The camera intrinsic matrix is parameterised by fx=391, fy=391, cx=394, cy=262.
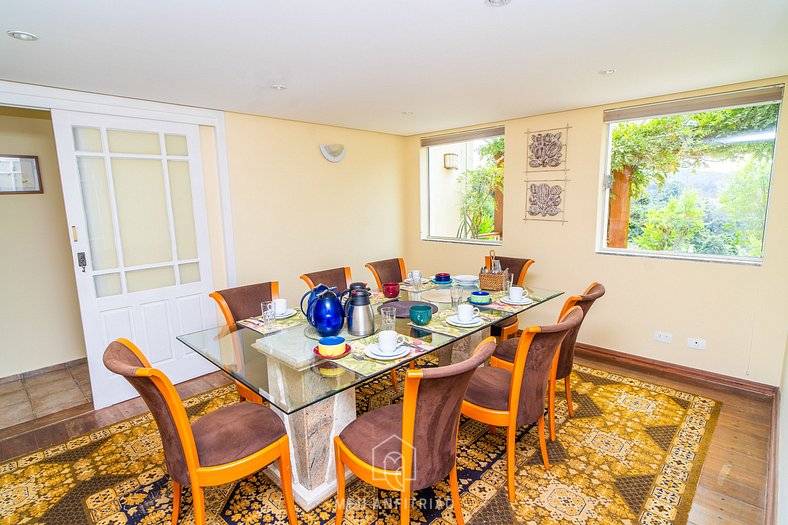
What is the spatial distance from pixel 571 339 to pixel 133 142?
11.4ft

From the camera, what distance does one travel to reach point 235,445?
1.67 meters

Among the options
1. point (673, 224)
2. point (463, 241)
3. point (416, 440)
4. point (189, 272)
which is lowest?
point (416, 440)

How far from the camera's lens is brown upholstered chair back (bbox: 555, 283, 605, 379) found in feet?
7.38

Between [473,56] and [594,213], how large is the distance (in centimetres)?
209

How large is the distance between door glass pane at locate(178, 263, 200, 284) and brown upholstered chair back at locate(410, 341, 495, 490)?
2.74 meters

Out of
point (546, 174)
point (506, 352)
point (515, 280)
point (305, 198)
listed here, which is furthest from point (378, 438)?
point (546, 174)

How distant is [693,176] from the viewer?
10.6ft

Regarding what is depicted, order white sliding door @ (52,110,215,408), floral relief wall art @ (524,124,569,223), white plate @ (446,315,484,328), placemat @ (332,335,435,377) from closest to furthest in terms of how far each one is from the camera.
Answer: placemat @ (332,335,435,377)
white plate @ (446,315,484,328)
white sliding door @ (52,110,215,408)
floral relief wall art @ (524,124,569,223)

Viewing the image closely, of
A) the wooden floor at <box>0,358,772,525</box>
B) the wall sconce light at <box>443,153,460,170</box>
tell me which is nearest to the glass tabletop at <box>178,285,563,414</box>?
the wooden floor at <box>0,358,772,525</box>

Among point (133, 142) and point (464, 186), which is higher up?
point (133, 142)

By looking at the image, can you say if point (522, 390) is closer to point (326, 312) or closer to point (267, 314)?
point (326, 312)

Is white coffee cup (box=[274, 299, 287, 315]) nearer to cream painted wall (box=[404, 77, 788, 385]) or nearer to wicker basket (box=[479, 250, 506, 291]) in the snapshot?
wicker basket (box=[479, 250, 506, 291])

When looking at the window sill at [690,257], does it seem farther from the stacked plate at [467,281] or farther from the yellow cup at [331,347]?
the yellow cup at [331,347]

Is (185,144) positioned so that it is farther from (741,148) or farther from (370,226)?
(741,148)
